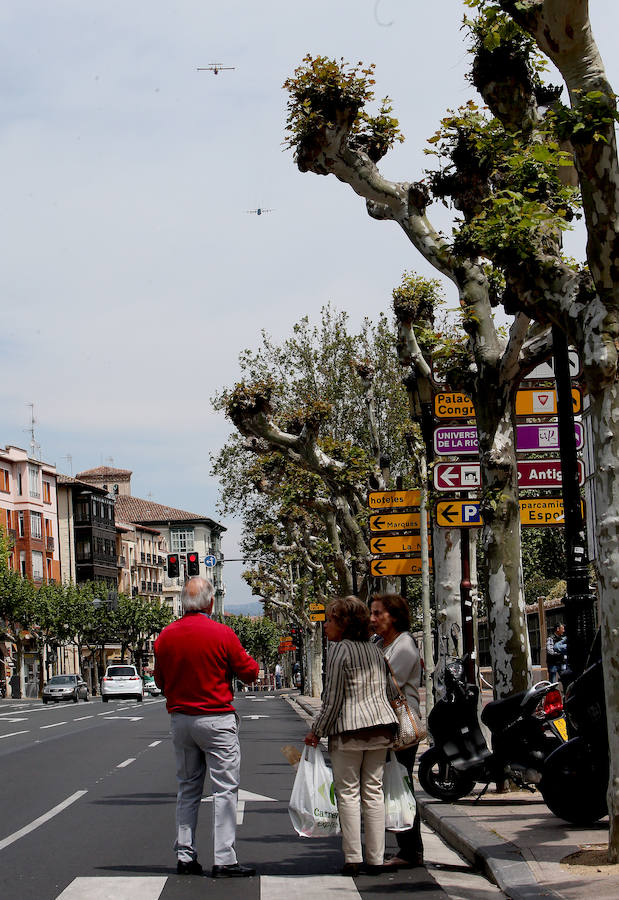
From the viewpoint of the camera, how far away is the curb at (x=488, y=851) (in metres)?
7.21

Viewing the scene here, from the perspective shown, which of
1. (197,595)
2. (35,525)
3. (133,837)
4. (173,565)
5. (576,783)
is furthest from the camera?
(35,525)

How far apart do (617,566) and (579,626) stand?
3.45 meters

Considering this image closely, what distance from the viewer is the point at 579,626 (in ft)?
35.7

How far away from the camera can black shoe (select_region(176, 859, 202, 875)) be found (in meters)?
8.30

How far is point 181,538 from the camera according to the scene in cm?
16038

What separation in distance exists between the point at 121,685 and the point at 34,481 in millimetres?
37599

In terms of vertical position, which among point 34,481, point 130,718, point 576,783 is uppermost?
point 34,481

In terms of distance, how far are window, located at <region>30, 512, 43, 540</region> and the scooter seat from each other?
3352 inches

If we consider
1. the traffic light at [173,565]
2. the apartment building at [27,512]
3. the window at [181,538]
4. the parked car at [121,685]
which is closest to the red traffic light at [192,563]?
the traffic light at [173,565]

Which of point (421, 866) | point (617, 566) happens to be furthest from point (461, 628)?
point (617, 566)

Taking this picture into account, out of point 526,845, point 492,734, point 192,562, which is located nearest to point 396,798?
point 526,845

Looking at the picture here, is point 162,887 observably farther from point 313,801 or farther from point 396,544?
point 396,544

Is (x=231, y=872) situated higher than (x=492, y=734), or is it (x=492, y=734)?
(x=492, y=734)

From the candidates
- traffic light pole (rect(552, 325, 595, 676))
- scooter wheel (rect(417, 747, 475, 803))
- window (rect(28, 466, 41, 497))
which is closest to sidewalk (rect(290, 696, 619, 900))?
scooter wheel (rect(417, 747, 475, 803))
